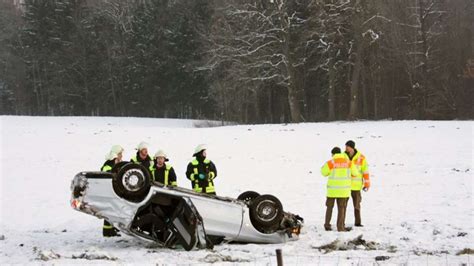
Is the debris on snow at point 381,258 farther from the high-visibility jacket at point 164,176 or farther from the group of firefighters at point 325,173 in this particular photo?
Answer: the high-visibility jacket at point 164,176

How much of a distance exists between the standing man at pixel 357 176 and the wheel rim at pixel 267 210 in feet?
8.17

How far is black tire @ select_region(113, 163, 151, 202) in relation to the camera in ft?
31.9

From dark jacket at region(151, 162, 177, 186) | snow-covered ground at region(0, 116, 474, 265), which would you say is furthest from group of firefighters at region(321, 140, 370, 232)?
dark jacket at region(151, 162, 177, 186)

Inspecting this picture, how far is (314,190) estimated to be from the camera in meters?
18.0

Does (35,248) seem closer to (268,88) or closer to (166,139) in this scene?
(166,139)

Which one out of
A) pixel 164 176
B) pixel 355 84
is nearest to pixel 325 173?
pixel 164 176

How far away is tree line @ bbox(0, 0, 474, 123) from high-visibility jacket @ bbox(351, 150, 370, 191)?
28647 mm

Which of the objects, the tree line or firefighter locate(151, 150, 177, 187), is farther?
the tree line

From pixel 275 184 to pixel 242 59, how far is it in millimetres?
25605

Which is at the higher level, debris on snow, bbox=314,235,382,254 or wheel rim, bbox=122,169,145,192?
wheel rim, bbox=122,169,145,192

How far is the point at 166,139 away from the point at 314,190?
14.2 m

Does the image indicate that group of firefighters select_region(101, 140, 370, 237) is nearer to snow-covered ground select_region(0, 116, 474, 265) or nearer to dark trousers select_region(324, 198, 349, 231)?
dark trousers select_region(324, 198, 349, 231)

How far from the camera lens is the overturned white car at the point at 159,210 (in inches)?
383

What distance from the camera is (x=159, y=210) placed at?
10.1 m
